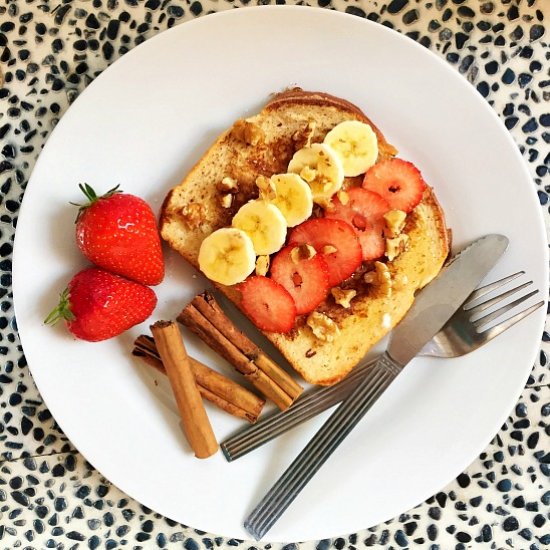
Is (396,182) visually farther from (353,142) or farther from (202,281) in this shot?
(202,281)

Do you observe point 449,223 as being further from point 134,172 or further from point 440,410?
point 134,172

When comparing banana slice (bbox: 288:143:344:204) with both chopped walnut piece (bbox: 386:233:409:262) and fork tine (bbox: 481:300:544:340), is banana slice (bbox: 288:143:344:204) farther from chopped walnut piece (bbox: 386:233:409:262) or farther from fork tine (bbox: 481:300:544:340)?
fork tine (bbox: 481:300:544:340)

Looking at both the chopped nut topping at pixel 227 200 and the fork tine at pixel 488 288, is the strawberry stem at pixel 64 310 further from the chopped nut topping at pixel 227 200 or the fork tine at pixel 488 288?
the fork tine at pixel 488 288

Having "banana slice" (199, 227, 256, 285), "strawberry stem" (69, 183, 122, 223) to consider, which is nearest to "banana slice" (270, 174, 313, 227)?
"banana slice" (199, 227, 256, 285)

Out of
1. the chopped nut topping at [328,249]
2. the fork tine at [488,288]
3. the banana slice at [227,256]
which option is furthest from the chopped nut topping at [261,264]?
the fork tine at [488,288]

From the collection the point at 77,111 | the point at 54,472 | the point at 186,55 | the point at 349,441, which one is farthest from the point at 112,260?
the point at 349,441

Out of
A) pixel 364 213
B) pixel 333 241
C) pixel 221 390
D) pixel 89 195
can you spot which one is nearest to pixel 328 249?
pixel 333 241
